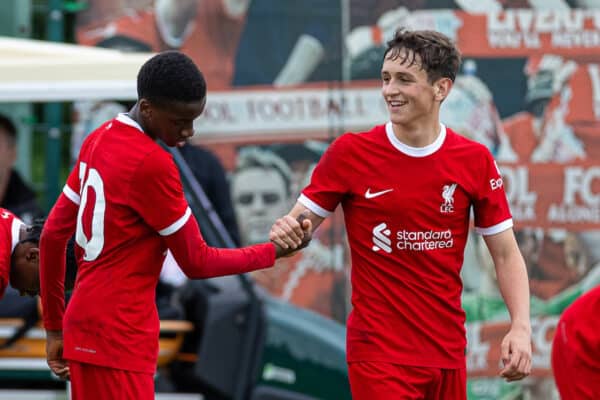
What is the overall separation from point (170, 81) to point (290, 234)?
786mm

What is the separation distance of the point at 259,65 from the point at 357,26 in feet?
2.30

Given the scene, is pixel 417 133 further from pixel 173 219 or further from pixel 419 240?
pixel 173 219

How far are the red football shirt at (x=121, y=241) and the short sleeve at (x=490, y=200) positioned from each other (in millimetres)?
1072

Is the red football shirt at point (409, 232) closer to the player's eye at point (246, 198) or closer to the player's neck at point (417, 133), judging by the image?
the player's neck at point (417, 133)

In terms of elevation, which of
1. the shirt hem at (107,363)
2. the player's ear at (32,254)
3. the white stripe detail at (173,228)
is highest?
the white stripe detail at (173,228)

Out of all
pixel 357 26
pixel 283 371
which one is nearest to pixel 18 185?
pixel 283 371

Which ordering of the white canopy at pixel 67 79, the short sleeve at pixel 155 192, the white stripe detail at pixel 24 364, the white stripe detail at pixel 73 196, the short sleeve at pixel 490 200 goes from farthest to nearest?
the white canopy at pixel 67 79 → the white stripe detail at pixel 24 364 → the short sleeve at pixel 490 200 → the white stripe detail at pixel 73 196 → the short sleeve at pixel 155 192

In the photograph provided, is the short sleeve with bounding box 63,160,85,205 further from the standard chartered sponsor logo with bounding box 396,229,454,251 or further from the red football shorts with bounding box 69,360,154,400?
the standard chartered sponsor logo with bounding box 396,229,454,251

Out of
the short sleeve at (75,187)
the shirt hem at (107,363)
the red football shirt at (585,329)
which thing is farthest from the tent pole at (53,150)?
the red football shirt at (585,329)

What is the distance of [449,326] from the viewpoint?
16.3 ft

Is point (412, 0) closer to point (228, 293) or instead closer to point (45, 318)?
point (228, 293)

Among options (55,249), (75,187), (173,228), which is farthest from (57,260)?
(173,228)

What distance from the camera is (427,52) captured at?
16.6 ft

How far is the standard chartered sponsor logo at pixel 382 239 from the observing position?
495 cm
